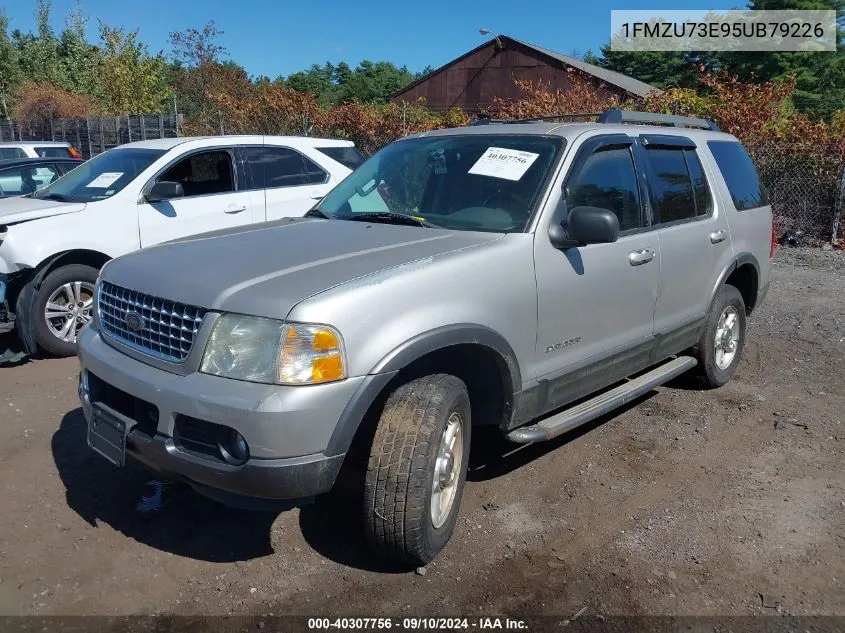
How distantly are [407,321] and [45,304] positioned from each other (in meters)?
4.48

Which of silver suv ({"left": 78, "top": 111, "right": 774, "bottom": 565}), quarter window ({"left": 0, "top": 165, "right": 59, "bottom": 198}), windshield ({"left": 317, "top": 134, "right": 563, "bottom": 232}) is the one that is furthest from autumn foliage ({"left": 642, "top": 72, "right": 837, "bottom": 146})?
quarter window ({"left": 0, "top": 165, "right": 59, "bottom": 198})

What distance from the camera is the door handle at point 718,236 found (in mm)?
5008

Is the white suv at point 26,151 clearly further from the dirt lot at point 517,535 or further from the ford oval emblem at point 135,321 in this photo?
the ford oval emblem at point 135,321

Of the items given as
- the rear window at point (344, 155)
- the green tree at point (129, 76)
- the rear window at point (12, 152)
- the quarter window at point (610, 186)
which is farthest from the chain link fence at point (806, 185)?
the green tree at point (129, 76)

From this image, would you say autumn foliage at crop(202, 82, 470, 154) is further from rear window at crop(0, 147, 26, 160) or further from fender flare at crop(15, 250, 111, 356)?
fender flare at crop(15, 250, 111, 356)

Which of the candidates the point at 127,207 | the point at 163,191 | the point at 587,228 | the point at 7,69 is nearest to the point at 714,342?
the point at 587,228

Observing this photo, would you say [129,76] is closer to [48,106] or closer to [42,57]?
[48,106]

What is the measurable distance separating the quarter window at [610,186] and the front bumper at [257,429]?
187 centimetres

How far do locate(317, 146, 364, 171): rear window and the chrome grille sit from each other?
5.13 m

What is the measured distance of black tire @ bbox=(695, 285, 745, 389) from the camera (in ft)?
17.2

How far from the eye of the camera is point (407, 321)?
2943 millimetres

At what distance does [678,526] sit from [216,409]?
94.7 inches

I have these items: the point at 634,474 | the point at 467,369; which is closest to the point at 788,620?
the point at 634,474

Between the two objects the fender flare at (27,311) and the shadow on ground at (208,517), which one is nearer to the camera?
the shadow on ground at (208,517)
